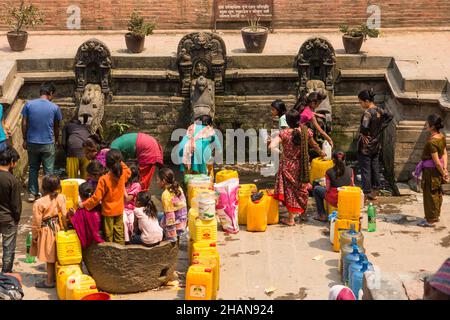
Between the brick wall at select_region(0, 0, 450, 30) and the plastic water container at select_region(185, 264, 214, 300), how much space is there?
10.2 meters

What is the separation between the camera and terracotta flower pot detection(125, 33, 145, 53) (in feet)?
58.9

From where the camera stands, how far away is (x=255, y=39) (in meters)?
17.8

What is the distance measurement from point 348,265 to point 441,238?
7.40 ft

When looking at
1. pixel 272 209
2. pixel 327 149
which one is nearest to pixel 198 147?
pixel 272 209

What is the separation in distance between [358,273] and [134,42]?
8.37 m

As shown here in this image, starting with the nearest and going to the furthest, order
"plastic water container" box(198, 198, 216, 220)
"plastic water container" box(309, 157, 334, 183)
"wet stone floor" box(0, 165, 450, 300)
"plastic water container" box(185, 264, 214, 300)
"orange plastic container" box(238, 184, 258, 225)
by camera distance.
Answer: "plastic water container" box(185, 264, 214, 300) → "wet stone floor" box(0, 165, 450, 300) → "plastic water container" box(198, 198, 216, 220) → "orange plastic container" box(238, 184, 258, 225) → "plastic water container" box(309, 157, 334, 183)

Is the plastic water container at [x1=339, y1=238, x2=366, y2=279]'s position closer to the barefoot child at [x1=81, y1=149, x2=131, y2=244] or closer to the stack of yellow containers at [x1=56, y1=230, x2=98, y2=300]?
the barefoot child at [x1=81, y1=149, x2=131, y2=244]

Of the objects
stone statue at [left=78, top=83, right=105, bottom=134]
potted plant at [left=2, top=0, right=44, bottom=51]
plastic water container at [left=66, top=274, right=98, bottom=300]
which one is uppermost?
potted plant at [left=2, top=0, right=44, bottom=51]

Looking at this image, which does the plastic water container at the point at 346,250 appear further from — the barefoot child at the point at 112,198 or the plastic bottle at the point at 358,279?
the barefoot child at the point at 112,198

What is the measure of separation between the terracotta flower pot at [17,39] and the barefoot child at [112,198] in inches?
301

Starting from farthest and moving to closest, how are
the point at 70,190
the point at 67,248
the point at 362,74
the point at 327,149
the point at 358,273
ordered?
the point at 362,74, the point at 327,149, the point at 70,190, the point at 67,248, the point at 358,273

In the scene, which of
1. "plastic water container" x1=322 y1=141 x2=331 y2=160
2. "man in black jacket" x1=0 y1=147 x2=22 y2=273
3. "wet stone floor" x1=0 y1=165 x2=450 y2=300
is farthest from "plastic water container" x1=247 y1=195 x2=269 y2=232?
"man in black jacket" x1=0 y1=147 x2=22 y2=273

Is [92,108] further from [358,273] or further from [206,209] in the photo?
[358,273]

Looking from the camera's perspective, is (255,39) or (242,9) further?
(242,9)
